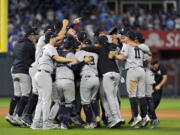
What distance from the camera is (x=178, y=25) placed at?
2902 centimetres

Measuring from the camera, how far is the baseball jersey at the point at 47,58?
1128cm

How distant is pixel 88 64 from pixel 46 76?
1.05 metres

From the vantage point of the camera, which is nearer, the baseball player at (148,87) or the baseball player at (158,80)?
the baseball player at (148,87)

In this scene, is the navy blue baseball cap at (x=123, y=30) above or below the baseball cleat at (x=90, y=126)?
above

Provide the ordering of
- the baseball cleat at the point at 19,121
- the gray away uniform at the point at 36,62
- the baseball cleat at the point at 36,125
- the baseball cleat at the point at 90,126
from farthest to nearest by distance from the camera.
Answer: the baseball cleat at the point at 19,121 < the gray away uniform at the point at 36,62 < the baseball cleat at the point at 90,126 < the baseball cleat at the point at 36,125

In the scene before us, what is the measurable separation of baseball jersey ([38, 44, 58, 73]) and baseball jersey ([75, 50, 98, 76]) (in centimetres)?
71

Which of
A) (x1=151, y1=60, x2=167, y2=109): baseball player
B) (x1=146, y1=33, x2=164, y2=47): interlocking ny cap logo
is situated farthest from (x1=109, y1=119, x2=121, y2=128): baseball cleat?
(x1=146, y1=33, x2=164, y2=47): interlocking ny cap logo

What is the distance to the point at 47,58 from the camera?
11367mm

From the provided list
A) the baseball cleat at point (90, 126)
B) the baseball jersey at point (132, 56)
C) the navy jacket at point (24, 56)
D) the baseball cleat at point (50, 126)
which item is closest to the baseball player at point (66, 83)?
the baseball cleat at point (50, 126)

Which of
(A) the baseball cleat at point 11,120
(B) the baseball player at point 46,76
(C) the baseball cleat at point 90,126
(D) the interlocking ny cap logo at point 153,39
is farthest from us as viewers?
(D) the interlocking ny cap logo at point 153,39

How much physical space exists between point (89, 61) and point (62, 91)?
892 millimetres

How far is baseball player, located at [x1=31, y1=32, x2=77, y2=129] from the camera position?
1125cm

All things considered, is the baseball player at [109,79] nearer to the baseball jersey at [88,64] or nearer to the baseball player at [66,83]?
the baseball jersey at [88,64]

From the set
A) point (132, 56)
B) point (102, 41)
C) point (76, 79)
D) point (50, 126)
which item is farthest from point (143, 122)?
point (50, 126)
